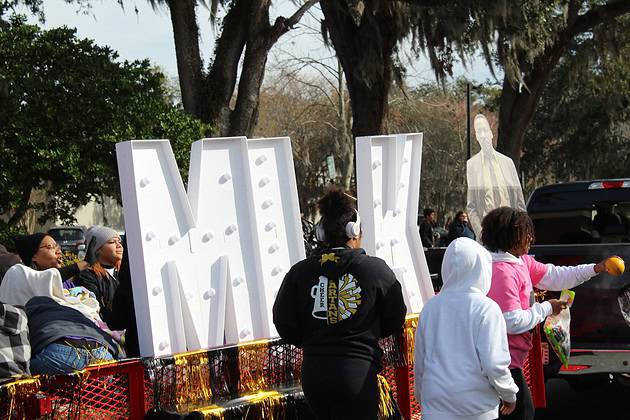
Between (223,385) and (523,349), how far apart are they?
157cm

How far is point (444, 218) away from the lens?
50.4 m

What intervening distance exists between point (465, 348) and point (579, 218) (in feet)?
15.5

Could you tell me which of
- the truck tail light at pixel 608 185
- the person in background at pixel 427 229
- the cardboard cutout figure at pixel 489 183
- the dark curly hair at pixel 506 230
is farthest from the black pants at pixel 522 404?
the person in background at pixel 427 229

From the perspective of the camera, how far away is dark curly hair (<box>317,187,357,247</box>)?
438 cm


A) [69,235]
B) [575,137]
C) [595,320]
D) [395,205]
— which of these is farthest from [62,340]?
[575,137]

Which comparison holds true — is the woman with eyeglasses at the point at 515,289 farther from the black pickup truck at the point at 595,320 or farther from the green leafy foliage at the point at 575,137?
the green leafy foliage at the point at 575,137

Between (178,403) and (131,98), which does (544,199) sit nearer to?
(178,403)

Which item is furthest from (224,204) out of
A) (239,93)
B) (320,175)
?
(320,175)

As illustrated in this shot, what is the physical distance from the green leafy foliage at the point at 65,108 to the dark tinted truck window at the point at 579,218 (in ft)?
23.2

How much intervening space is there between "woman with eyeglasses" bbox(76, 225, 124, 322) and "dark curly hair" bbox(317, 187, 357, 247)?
7.28 ft

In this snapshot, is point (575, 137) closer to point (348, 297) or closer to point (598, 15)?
point (598, 15)

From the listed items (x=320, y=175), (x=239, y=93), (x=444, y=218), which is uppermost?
(x=239, y=93)

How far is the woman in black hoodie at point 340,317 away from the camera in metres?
4.19

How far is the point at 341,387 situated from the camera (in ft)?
13.6
